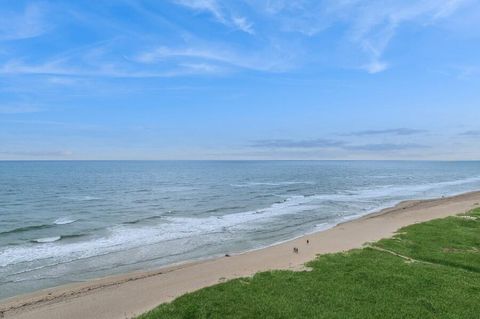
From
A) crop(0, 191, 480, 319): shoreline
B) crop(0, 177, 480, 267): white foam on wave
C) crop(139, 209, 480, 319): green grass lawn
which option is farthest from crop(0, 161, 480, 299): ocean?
crop(139, 209, 480, 319): green grass lawn

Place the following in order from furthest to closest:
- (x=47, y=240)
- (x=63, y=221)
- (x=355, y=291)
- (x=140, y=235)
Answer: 1. (x=63, y=221)
2. (x=140, y=235)
3. (x=47, y=240)
4. (x=355, y=291)

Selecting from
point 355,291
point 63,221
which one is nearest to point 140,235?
point 63,221

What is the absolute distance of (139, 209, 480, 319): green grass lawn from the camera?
10227 mm

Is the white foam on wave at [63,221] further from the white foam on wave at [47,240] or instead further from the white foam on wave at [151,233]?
the white foam on wave at [47,240]

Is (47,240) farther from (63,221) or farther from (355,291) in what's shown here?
(355,291)

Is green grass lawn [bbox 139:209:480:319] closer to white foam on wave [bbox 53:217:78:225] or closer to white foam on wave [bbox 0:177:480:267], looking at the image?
white foam on wave [bbox 0:177:480:267]

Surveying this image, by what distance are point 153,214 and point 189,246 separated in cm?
1472

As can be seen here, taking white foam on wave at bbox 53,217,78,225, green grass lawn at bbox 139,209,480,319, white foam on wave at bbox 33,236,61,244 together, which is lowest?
white foam on wave at bbox 33,236,61,244

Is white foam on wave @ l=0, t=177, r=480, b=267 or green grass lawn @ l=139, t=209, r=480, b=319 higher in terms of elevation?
green grass lawn @ l=139, t=209, r=480, b=319

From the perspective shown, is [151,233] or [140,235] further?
[151,233]

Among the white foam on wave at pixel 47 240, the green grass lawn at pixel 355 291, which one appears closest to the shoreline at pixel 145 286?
the green grass lawn at pixel 355 291

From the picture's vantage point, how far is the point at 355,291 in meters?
11.5

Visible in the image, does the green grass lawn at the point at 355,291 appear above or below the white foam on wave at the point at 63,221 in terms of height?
above

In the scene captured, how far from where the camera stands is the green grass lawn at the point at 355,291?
10227 millimetres
